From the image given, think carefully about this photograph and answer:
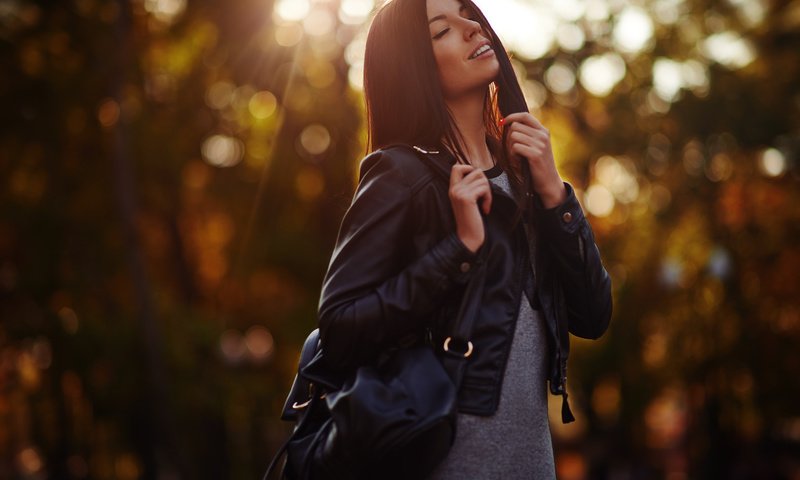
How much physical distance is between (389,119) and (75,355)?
1828cm

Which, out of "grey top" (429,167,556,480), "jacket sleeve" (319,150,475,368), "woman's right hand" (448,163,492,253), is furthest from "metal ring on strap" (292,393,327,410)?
"woman's right hand" (448,163,492,253)

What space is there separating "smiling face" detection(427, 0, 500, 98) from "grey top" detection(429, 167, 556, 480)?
525 millimetres

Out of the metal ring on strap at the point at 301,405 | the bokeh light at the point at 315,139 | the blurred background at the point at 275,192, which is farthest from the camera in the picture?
the bokeh light at the point at 315,139

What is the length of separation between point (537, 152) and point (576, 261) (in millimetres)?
273

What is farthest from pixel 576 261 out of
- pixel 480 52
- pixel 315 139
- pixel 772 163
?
pixel 315 139

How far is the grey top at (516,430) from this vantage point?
95.7 inches

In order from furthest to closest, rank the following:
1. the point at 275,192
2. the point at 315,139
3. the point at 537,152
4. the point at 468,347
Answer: the point at 275,192 → the point at 315,139 → the point at 537,152 → the point at 468,347

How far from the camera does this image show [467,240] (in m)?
2.46

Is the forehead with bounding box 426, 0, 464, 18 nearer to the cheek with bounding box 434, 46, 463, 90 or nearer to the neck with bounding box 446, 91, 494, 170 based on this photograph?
the cheek with bounding box 434, 46, 463, 90

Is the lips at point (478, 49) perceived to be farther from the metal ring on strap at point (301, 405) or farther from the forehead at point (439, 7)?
the metal ring on strap at point (301, 405)

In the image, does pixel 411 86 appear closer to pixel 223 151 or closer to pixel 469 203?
pixel 469 203

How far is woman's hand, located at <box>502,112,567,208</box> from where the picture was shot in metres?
2.62

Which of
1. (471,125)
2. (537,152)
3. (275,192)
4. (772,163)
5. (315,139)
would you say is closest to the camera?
(537,152)

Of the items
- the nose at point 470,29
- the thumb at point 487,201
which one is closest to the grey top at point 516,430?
the thumb at point 487,201
